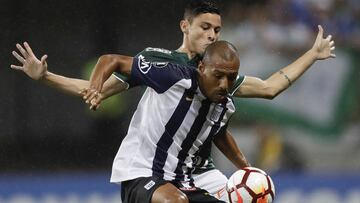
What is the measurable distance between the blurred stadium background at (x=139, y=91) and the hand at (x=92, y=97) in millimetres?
5082

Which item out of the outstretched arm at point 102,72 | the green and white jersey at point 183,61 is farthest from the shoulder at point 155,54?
the outstretched arm at point 102,72

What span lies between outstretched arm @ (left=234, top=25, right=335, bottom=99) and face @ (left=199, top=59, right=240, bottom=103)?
16.7 inches

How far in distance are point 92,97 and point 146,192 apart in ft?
2.39

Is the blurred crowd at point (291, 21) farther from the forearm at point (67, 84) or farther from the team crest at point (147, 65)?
the team crest at point (147, 65)

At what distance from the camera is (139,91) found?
11.3 m

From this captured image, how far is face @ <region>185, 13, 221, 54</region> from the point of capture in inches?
260

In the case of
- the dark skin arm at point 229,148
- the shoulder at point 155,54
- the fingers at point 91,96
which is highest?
the shoulder at point 155,54

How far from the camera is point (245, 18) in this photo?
1130 cm

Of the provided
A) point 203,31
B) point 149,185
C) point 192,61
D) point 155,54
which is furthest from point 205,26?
point 149,185

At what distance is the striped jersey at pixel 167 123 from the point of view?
253 inches

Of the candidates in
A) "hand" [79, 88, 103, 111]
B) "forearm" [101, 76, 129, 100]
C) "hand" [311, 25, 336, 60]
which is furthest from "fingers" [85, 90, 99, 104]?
"hand" [311, 25, 336, 60]

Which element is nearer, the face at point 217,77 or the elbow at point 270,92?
the face at point 217,77

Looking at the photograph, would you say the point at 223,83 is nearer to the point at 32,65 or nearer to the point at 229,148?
the point at 229,148

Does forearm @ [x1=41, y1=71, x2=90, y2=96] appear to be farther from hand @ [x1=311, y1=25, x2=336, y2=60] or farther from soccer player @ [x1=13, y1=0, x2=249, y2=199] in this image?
hand @ [x1=311, y1=25, x2=336, y2=60]
